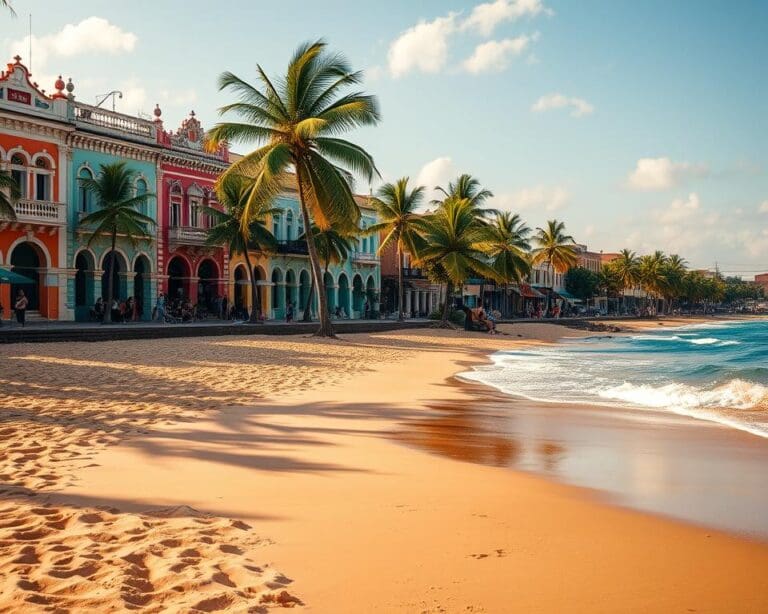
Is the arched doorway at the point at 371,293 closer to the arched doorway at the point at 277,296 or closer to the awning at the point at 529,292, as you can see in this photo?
the arched doorway at the point at 277,296

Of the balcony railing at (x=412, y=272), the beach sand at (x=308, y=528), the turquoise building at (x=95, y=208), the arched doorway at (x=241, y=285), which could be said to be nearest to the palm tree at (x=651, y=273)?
the balcony railing at (x=412, y=272)

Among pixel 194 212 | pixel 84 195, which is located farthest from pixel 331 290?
pixel 84 195

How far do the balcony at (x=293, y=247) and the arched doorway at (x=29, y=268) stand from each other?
14977 mm

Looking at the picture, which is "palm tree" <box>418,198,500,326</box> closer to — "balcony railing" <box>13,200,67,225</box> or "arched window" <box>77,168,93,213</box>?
"arched window" <box>77,168,93,213</box>

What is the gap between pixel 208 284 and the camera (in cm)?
3953

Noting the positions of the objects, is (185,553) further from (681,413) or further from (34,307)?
(34,307)

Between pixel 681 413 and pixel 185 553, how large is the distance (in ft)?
28.8

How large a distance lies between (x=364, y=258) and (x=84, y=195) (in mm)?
23640

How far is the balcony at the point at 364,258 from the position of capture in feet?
171

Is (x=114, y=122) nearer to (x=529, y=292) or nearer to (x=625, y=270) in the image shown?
(x=529, y=292)

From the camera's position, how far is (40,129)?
1171 inches

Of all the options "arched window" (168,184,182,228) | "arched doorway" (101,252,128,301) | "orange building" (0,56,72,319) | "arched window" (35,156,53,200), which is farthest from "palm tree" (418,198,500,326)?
"arched window" (35,156,53,200)

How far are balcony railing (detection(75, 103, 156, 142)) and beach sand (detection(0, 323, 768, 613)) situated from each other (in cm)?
2635

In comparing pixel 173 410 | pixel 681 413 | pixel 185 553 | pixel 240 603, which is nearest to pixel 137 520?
pixel 185 553
